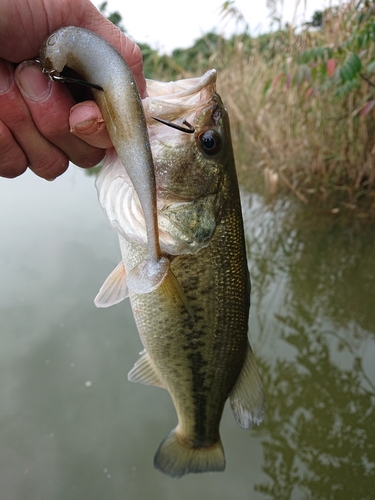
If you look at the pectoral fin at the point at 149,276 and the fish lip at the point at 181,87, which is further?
the fish lip at the point at 181,87

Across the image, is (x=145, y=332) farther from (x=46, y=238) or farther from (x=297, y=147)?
(x=297, y=147)

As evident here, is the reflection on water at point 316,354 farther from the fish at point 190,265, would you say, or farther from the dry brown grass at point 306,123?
the fish at point 190,265

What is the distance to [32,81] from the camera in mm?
990

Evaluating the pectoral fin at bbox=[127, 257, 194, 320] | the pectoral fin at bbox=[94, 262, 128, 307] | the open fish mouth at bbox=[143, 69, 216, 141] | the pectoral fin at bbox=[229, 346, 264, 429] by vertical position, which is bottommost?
the pectoral fin at bbox=[229, 346, 264, 429]

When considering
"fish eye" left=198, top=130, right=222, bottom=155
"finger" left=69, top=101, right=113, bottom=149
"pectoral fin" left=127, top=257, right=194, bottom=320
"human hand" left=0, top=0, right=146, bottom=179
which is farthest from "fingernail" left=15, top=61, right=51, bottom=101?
"pectoral fin" left=127, top=257, right=194, bottom=320

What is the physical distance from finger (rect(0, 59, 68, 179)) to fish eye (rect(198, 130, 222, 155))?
0.45 m

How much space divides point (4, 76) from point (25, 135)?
0.57 ft

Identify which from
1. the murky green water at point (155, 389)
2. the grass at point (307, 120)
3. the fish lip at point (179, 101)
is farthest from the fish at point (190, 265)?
the grass at point (307, 120)

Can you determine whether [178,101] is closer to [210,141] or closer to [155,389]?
[210,141]

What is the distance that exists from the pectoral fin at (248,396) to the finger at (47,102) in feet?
3.41

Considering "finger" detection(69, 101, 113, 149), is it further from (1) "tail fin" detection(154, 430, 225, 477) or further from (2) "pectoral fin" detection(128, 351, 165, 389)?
(1) "tail fin" detection(154, 430, 225, 477)

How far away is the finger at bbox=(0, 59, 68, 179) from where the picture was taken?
39.8 inches

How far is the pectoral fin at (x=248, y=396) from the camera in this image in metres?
1.47

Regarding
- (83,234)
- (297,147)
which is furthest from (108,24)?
(297,147)
